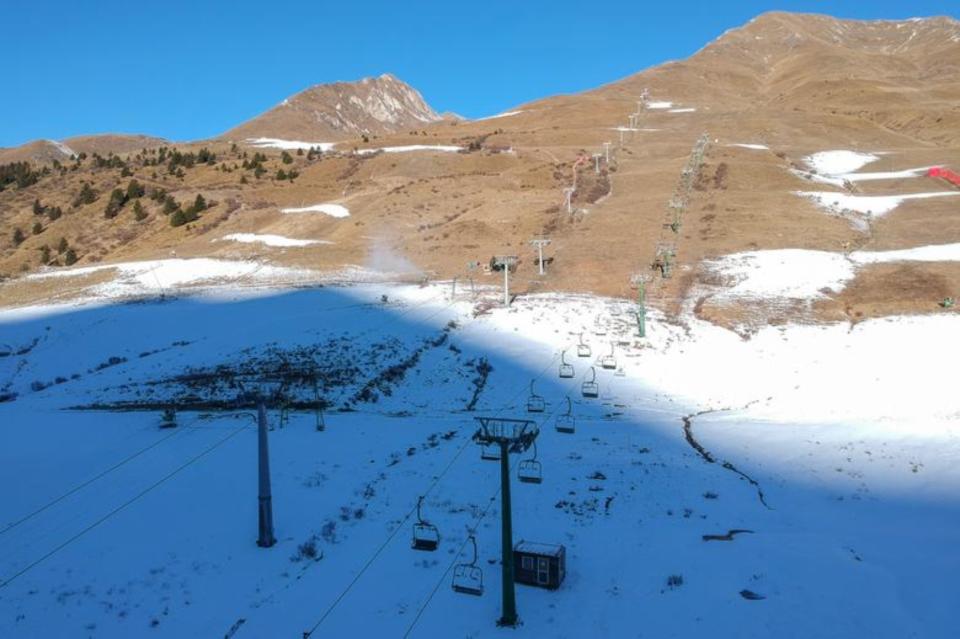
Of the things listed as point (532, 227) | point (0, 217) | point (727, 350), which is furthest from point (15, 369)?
point (0, 217)

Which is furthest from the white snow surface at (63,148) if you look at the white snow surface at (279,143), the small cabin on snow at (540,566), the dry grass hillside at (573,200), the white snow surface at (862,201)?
the small cabin on snow at (540,566)

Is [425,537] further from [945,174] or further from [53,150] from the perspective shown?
[53,150]

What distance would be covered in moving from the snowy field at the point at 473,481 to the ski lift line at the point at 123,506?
0.26ft

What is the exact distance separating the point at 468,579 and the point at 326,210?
64740 mm

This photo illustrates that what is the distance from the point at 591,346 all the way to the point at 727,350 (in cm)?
732

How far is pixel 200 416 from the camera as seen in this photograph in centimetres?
2925

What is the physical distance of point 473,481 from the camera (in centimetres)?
2420

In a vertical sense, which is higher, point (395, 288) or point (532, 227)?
point (532, 227)

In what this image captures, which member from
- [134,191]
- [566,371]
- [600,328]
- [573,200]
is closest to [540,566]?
[566,371]

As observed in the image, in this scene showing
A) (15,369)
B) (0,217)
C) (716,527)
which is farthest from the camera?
(0,217)

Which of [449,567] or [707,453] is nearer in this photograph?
[449,567]

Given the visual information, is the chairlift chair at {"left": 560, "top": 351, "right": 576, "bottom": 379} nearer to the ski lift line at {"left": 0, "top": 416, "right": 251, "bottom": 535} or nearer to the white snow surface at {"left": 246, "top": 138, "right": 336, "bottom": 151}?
the ski lift line at {"left": 0, "top": 416, "right": 251, "bottom": 535}

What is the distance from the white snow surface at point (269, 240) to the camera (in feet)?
223

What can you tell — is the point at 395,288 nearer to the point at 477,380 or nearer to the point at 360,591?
the point at 477,380
